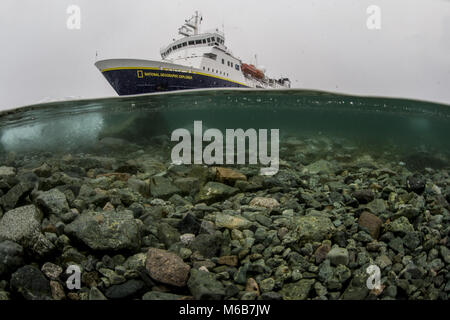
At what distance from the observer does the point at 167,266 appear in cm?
253

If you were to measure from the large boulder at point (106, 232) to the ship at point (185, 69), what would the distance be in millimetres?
15073

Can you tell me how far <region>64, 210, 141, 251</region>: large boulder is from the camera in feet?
9.03

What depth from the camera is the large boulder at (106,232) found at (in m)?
2.75

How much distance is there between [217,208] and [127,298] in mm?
1720

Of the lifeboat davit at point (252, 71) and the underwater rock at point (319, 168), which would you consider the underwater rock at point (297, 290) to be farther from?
the lifeboat davit at point (252, 71)

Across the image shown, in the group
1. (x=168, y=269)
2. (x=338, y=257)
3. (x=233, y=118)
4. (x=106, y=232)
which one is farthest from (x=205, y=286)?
(x=233, y=118)

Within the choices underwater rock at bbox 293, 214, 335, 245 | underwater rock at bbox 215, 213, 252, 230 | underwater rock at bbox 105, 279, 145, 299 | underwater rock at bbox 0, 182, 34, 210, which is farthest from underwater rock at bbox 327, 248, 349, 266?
underwater rock at bbox 0, 182, 34, 210

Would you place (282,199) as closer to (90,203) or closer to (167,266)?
(167,266)

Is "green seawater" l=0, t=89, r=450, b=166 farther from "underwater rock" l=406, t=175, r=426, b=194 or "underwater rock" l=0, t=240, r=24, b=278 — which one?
"underwater rock" l=0, t=240, r=24, b=278

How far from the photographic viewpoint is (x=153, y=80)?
17203 mm

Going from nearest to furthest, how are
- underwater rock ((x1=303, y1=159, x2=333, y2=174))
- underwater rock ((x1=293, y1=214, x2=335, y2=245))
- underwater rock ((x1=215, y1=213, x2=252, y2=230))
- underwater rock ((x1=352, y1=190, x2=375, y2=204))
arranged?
underwater rock ((x1=293, y1=214, x2=335, y2=245)) < underwater rock ((x1=215, y1=213, x2=252, y2=230)) < underwater rock ((x1=352, y1=190, x2=375, y2=204)) < underwater rock ((x1=303, y1=159, x2=333, y2=174))

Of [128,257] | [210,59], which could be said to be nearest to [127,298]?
[128,257]
